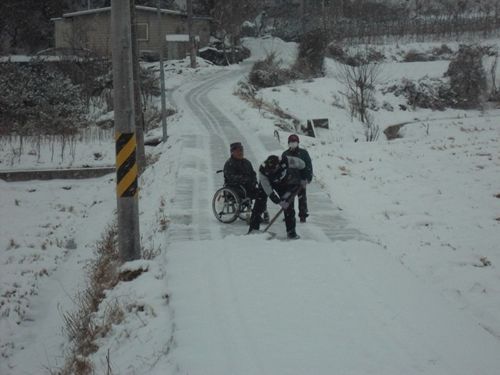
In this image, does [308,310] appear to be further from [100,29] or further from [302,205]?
[100,29]

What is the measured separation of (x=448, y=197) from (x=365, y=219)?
9.00 feet

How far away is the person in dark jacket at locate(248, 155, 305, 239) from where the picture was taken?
880cm

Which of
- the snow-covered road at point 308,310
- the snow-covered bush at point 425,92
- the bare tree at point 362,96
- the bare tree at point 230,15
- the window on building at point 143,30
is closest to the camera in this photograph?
the snow-covered road at point 308,310

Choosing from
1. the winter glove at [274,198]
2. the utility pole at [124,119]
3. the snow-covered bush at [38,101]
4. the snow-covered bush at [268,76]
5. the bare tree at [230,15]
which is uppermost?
the bare tree at [230,15]

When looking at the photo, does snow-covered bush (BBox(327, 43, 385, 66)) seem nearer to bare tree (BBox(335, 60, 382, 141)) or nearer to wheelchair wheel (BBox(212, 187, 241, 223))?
bare tree (BBox(335, 60, 382, 141))

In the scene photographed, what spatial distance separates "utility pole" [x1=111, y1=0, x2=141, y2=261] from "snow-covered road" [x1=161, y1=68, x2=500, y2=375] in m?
0.93

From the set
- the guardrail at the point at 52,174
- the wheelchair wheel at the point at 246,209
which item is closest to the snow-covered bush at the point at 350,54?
the guardrail at the point at 52,174

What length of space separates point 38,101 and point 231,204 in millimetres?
24664

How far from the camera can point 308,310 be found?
6.16m

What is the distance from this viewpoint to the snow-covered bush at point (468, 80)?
36.5 metres

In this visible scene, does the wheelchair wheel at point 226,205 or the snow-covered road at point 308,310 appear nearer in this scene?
the snow-covered road at point 308,310

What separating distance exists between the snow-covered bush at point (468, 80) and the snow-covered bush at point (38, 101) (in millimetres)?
24811

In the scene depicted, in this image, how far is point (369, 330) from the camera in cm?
568

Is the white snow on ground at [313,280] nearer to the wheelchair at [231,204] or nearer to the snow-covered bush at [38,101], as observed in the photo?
the wheelchair at [231,204]
